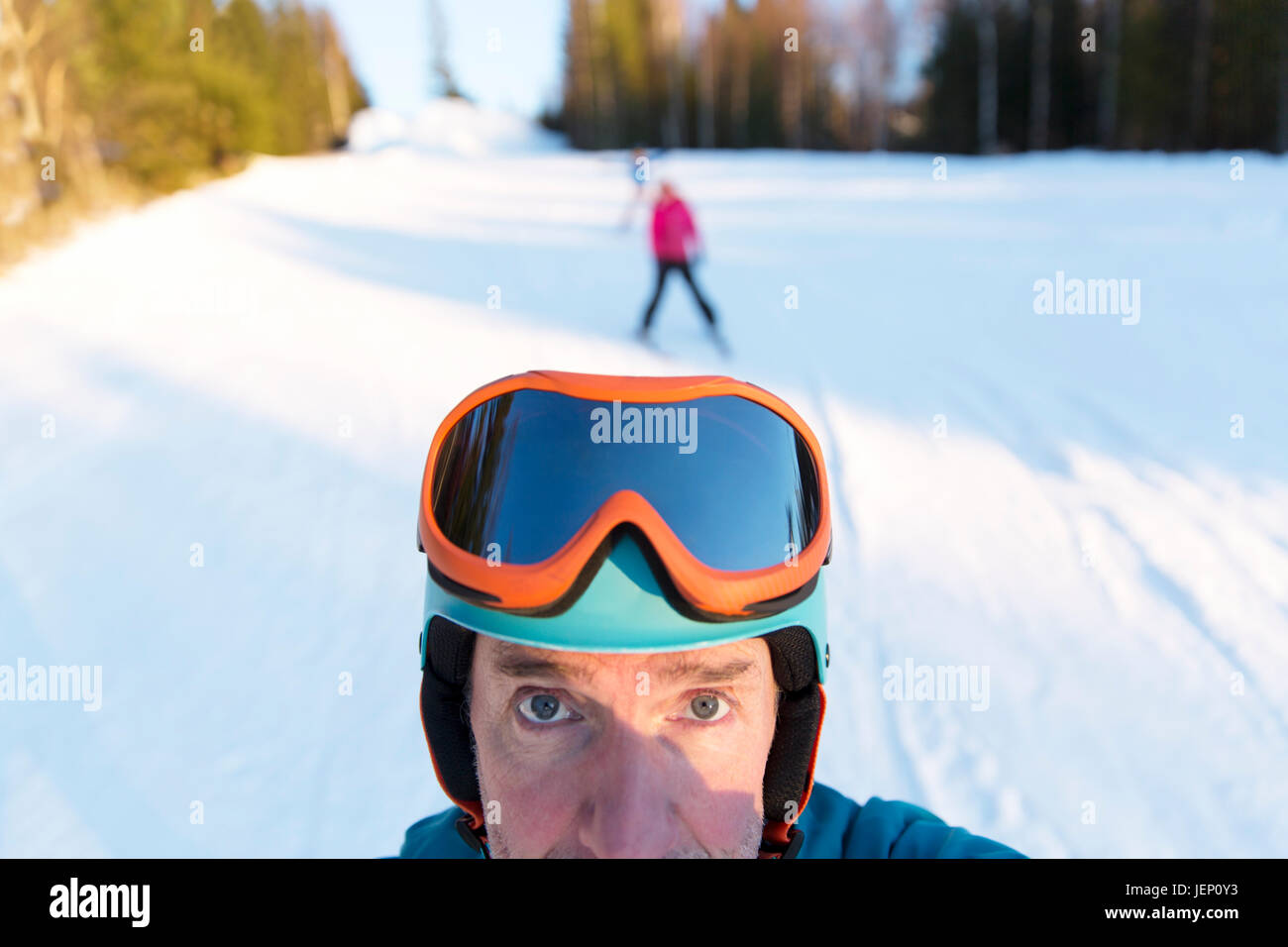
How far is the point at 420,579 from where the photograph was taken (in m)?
4.98

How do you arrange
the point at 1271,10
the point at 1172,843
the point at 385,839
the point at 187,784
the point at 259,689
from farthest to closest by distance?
the point at 1271,10
the point at 259,689
the point at 187,784
the point at 385,839
the point at 1172,843

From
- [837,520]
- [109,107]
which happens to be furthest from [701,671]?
[109,107]

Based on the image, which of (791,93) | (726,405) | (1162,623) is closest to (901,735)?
(1162,623)

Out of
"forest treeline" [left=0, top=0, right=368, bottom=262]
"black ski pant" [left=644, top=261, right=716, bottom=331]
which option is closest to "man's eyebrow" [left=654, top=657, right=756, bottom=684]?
"black ski pant" [left=644, top=261, right=716, bottom=331]

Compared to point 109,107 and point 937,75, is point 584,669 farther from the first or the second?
point 937,75

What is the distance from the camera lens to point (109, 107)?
20.6 m

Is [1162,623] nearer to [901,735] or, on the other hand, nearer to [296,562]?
[901,735]

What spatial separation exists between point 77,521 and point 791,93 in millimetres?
46563

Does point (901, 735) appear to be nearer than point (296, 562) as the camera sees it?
Yes

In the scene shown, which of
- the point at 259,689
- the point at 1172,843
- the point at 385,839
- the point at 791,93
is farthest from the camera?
the point at 791,93

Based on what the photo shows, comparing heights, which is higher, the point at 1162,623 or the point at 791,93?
the point at 791,93

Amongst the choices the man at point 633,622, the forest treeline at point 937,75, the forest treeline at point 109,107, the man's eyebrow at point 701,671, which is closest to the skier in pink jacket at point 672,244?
the forest treeline at point 937,75

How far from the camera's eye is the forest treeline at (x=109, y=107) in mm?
14688

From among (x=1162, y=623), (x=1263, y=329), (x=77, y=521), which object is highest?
(x=1263, y=329)
